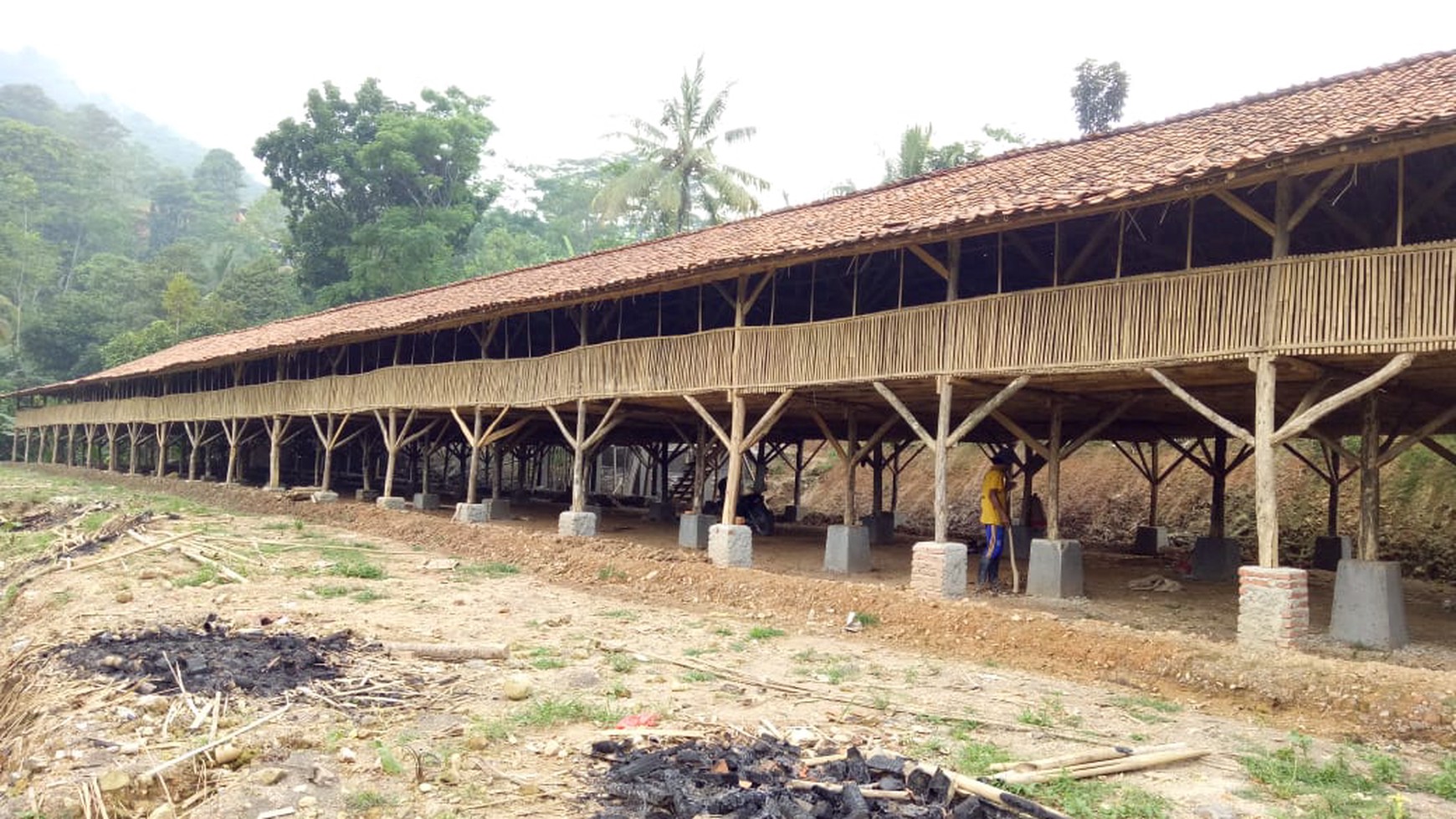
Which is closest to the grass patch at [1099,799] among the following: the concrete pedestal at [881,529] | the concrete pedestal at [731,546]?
the concrete pedestal at [731,546]

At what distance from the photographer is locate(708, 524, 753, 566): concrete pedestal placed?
1358 centimetres

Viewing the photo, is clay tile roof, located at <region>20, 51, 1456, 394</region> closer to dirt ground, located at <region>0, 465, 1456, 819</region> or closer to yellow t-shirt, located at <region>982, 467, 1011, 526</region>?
yellow t-shirt, located at <region>982, 467, 1011, 526</region>

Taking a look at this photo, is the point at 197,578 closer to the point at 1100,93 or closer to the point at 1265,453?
the point at 1265,453

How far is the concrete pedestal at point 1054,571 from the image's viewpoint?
11.8 metres

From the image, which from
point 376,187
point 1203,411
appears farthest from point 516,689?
point 376,187

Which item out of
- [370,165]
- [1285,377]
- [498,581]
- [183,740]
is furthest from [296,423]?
[1285,377]

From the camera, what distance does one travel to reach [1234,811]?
5.06 meters

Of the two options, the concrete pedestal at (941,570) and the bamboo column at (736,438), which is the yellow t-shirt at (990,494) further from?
the bamboo column at (736,438)

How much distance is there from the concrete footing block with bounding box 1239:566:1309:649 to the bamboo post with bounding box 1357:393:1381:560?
150 cm

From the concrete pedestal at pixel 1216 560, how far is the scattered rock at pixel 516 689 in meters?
11.7

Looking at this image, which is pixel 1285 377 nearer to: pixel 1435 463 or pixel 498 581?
pixel 498 581

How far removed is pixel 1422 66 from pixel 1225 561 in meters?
7.65

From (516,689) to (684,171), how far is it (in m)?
27.8

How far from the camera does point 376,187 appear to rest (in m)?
45.8
